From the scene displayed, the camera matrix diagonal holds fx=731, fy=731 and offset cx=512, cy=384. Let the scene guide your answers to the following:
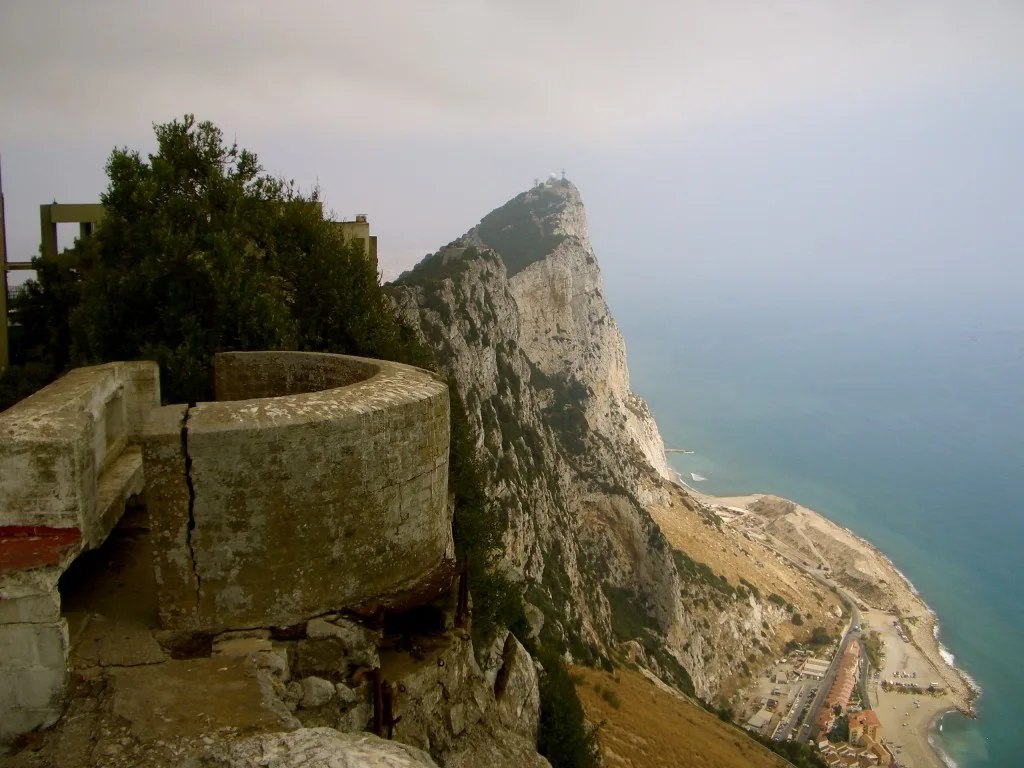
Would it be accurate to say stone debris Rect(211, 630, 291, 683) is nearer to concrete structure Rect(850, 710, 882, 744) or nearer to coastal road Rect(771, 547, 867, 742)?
coastal road Rect(771, 547, 867, 742)

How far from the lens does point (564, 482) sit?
41.7 m

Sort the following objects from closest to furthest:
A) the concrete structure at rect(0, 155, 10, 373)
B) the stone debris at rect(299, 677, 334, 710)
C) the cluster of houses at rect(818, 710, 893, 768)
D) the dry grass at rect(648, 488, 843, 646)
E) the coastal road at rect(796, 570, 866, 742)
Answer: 1. the stone debris at rect(299, 677, 334, 710)
2. the concrete structure at rect(0, 155, 10, 373)
3. the cluster of houses at rect(818, 710, 893, 768)
4. the coastal road at rect(796, 570, 866, 742)
5. the dry grass at rect(648, 488, 843, 646)

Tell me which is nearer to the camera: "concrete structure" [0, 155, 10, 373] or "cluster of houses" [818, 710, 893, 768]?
"concrete structure" [0, 155, 10, 373]

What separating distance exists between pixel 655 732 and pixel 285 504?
15182mm

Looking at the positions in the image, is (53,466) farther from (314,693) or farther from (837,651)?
(837,651)

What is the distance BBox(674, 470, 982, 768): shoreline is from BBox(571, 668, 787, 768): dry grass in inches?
881

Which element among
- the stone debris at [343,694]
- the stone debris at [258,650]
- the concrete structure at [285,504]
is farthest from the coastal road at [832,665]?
the stone debris at [258,650]

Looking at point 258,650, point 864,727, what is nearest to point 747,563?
point 864,727

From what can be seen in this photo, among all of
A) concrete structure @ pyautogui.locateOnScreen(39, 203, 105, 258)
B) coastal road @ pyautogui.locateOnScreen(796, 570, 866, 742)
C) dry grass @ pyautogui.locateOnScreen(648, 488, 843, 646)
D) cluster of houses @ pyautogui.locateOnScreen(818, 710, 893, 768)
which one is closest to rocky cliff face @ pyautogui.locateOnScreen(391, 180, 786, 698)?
dry grass @ pyautogui.locateOnScreen(648, 488, 843, 646)

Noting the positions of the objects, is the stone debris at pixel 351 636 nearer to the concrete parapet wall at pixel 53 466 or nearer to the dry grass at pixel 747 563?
the concrete parapet wall at pixel 53 466

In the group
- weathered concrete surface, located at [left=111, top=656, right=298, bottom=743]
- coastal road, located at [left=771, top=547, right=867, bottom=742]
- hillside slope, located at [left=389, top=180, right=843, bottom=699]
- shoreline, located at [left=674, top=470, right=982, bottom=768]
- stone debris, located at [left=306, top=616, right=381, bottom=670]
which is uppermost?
weathered concrete surface, located at [left=111, top=656, right=298, bottom=743]

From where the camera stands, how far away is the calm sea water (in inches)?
2339

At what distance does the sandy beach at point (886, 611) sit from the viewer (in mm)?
41781

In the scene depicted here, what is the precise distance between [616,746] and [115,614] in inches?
515
